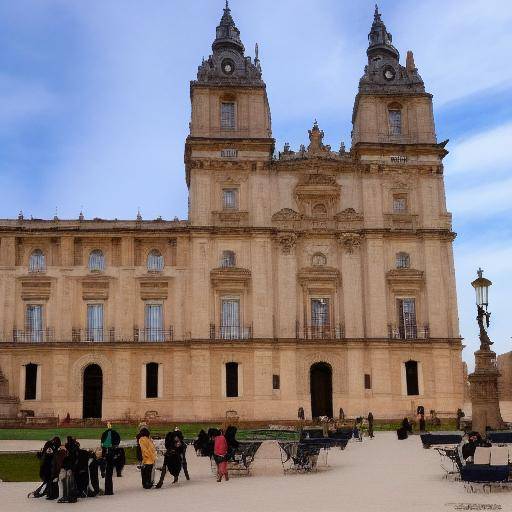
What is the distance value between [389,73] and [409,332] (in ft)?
63.7

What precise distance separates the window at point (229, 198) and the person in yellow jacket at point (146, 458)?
33952 mm

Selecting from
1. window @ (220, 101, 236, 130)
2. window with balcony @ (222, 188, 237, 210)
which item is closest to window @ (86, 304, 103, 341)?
window with balcony @ (222, 188, 237, 210)

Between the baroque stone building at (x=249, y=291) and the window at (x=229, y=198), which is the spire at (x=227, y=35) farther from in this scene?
the window at (x=229, y=198)

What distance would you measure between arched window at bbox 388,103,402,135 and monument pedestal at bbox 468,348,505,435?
3144cm

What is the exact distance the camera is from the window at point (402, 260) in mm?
51500

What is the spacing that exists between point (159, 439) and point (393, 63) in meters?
37.2

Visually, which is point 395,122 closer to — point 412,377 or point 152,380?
point 412,377

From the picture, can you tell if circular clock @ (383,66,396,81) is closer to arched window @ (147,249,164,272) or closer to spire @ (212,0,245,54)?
spire @ (212,0,245,54)

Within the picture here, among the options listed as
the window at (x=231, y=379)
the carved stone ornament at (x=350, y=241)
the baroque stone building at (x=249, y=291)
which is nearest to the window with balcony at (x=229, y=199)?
the baroque stone building at (x=249, y=291)

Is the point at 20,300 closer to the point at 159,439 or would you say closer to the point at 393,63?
the point at 159,439

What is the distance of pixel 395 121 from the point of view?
179ft

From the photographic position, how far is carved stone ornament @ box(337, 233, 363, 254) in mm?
51250

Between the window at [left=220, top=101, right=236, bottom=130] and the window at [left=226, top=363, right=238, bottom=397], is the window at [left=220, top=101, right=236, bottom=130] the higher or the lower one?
the higher one

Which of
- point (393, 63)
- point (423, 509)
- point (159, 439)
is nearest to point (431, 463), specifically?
point (423, 509)
